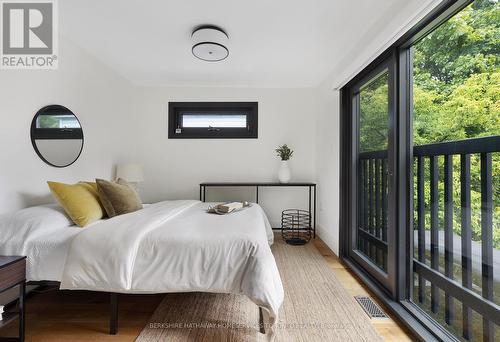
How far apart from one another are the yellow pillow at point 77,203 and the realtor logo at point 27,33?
103cm

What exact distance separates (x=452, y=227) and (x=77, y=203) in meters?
2.54

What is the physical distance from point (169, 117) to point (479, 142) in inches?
137

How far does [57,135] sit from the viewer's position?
2133mm

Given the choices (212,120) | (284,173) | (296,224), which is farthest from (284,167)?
(212,120)

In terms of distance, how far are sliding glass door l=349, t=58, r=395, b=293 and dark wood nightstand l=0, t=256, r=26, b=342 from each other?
7.94 feet

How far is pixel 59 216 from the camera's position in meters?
1.65

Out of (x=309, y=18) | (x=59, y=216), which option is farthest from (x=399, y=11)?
(x=59, y=216)

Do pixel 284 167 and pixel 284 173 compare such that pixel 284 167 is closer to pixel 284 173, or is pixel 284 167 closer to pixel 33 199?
pixel 284 173

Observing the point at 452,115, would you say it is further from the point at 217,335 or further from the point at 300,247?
the point at 300,247

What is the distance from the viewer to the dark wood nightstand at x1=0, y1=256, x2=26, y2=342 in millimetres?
1204

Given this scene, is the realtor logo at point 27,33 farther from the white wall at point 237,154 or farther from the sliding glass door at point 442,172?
the sliding glass door at point 442,172

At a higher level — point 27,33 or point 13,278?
point 27,33

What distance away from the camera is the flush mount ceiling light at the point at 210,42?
6.73 feet

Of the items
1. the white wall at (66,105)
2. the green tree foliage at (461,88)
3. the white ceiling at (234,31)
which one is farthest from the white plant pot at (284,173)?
the white wall at (66,105)
